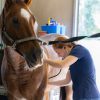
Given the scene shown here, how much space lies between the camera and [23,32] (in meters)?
1.48

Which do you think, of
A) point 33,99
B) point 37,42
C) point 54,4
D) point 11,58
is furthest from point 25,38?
point 54,4

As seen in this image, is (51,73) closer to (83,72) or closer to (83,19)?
(83,72)

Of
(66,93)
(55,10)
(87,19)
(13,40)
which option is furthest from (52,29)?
(13,40)

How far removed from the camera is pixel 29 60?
145cm

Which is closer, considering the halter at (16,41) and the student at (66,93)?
the halter at (16,41)

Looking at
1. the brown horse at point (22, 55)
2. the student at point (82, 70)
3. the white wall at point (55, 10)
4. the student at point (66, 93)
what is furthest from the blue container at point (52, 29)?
the brown horse at point (22, 55)

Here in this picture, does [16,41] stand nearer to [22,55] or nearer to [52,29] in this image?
Answer: [22,55]

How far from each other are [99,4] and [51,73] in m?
1.52

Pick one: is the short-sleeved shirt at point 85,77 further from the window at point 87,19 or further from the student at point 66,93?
the window at point 87,19

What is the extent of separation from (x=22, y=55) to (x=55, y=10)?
2042mm

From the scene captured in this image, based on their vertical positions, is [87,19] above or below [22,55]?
above

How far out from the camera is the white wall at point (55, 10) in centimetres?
340

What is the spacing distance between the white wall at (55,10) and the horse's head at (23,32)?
6.12 feet

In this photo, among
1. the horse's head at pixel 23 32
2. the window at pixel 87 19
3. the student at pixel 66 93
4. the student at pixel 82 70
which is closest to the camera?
the horse's head at pixel 23 32
